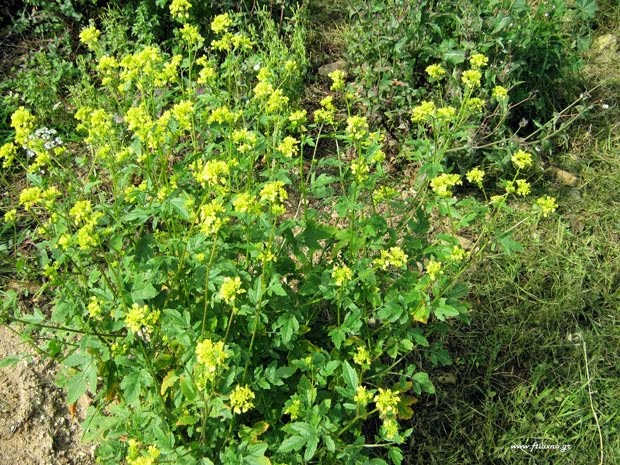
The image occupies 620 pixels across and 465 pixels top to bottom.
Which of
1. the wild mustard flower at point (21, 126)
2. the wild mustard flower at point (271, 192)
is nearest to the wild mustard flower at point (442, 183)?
the wild mustard flower at point (271, 192)

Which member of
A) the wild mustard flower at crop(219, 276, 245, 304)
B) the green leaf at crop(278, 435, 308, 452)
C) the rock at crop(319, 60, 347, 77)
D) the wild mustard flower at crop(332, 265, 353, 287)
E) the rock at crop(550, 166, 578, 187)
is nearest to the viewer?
the wild mustard flower at crop(219, 276, 245, 304)

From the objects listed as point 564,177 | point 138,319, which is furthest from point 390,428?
point 564,177

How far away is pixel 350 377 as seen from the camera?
2307 mm

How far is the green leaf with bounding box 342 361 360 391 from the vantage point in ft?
7.48

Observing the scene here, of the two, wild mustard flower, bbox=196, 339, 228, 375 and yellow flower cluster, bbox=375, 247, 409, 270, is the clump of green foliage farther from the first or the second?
wild mustard flower, bbox=196, 339, 228, 375

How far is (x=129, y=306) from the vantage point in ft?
7.57

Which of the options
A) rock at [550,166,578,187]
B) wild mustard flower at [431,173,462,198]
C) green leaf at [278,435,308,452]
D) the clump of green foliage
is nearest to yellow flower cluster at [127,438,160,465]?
the clump of green foliage

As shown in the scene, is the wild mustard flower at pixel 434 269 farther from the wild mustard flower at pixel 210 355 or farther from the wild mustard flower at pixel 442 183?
the wild mustard flower at pixel 210 355

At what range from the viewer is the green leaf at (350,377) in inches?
89.8

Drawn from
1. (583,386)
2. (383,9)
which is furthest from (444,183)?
(383,9)

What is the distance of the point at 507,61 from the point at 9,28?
402 cm

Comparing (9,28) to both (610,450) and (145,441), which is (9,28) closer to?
(145,441)

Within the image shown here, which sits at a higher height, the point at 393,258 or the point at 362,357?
the point at 393,258

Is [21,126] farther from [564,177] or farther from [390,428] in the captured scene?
[564,177]
